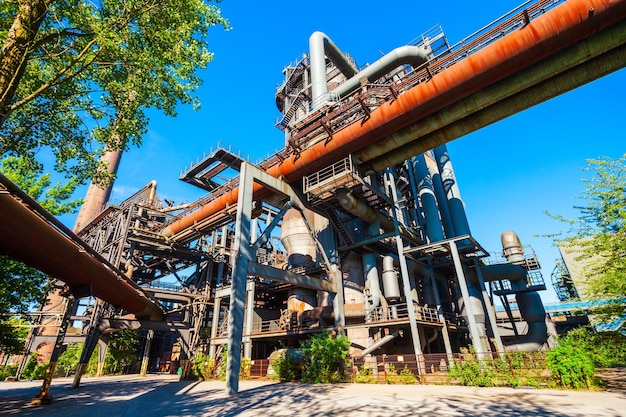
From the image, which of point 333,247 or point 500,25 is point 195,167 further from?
point 500,25

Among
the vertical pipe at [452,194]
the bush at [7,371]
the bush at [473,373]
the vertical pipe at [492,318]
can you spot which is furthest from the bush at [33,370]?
the vertical pipe at [452,194]

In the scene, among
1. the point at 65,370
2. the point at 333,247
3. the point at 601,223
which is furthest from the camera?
the point at 65,370

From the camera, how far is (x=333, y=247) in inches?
722

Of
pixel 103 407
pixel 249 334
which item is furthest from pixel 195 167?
pixel 103 407

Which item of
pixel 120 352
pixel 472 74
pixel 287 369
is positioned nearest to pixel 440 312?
pixel 287 369

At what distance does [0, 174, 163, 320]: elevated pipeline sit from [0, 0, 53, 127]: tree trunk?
9.61ft

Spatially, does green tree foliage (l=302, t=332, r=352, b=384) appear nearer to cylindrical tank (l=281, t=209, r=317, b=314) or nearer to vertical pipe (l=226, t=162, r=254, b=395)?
vertical pipe (l=226, t=162, r=254, b=395)

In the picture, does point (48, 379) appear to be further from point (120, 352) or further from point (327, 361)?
point (120, 352)

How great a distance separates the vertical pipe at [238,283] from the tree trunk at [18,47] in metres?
7.49

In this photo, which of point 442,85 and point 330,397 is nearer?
point 330,397

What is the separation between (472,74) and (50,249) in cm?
A: 1561

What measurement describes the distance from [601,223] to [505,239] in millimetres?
16250

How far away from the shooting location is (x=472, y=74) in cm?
1062

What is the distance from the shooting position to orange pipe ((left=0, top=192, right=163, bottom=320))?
28.7 ft
